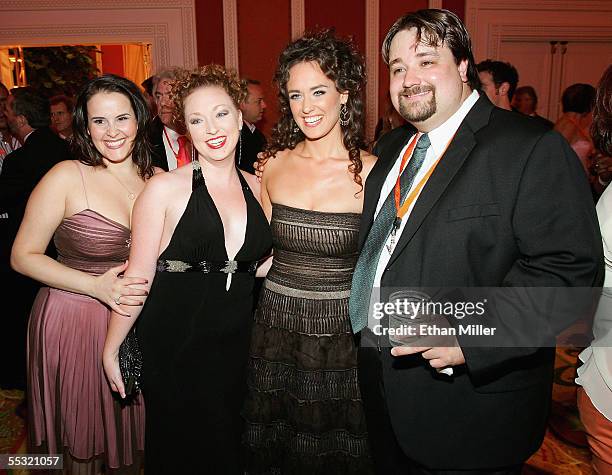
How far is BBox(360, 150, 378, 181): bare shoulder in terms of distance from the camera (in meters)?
A: 2.25

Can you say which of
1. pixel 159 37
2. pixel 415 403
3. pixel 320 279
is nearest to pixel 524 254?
pixel 415 403

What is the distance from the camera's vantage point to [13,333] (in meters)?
3.84

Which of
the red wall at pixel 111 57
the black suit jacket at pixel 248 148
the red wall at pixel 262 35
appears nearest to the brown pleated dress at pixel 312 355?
the black suit jacket at pixel 248 148

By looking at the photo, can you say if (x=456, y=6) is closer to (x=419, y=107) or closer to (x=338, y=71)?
(x=338, y=71)

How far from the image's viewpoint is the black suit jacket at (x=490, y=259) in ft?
4.47

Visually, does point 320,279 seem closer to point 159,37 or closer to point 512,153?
point 512,153

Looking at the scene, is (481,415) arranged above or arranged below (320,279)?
below

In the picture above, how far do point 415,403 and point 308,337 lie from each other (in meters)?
0.64

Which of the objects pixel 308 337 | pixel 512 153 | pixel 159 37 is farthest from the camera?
pixel 159 37

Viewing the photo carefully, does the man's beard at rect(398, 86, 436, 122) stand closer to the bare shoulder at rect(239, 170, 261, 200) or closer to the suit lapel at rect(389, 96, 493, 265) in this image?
the suit lapel at rect(389, 96, 493, 265)

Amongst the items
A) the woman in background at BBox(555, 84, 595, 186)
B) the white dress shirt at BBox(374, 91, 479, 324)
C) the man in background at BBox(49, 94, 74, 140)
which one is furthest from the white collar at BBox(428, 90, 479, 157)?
the man in background at BBox(49, 94, 74, 140)

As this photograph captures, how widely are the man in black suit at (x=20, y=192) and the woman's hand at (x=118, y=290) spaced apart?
1711mm

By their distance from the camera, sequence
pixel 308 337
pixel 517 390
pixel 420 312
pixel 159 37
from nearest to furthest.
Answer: pixel 420 312 < pixel 517 390 < pixel 308 337 < pixel 159 37

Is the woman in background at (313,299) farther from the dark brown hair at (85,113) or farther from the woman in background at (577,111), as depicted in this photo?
the woman in background at (577,111)
